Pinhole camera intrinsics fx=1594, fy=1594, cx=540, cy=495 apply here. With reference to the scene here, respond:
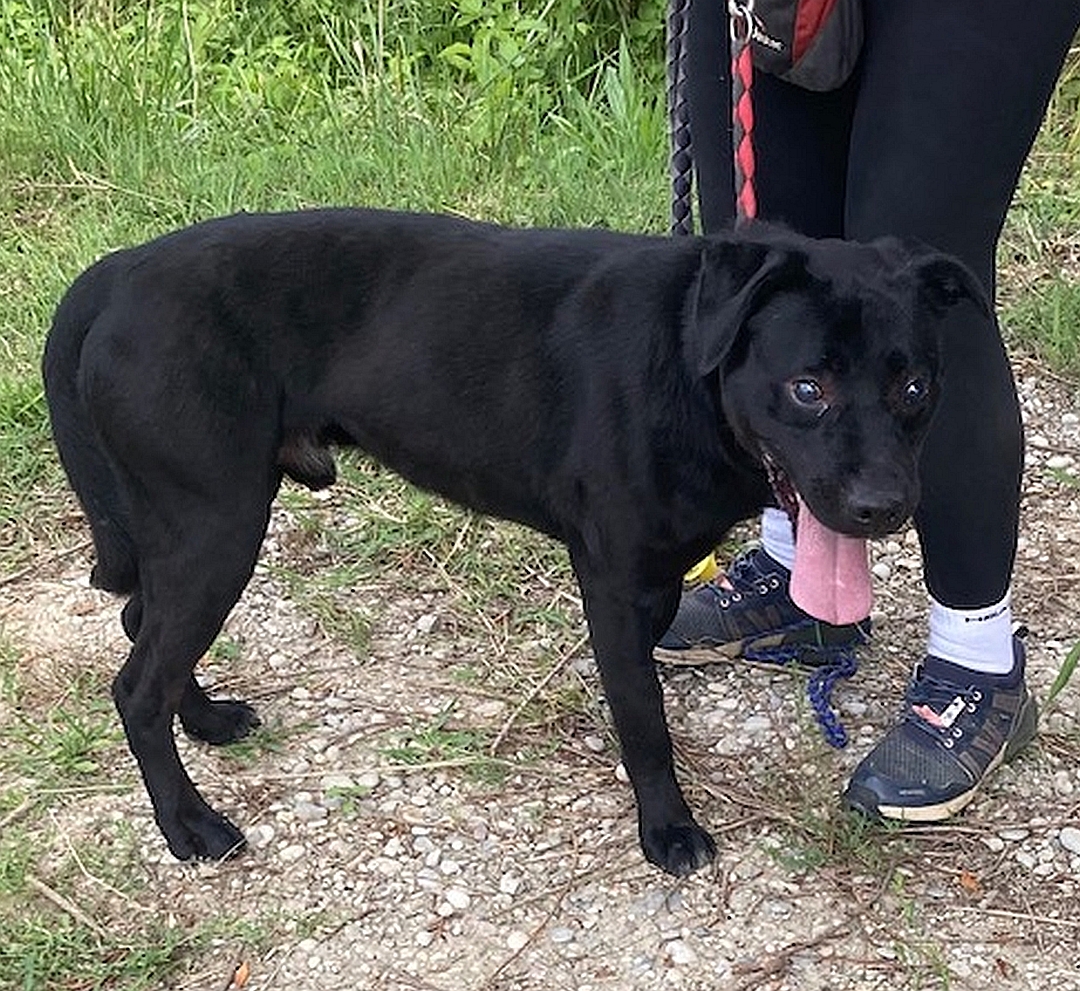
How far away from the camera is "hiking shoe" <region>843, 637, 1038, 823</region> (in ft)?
8.28

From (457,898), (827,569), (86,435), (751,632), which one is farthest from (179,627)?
(751,632)

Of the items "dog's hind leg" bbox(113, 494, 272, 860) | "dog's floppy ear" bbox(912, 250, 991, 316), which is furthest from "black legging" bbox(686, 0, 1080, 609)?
"dog's hind leg" bbox(113, 494, 272, 860)

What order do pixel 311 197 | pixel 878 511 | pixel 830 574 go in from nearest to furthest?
pixel 878 511
pixel 830 574
pixel 311 197

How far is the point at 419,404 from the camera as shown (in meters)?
2.46

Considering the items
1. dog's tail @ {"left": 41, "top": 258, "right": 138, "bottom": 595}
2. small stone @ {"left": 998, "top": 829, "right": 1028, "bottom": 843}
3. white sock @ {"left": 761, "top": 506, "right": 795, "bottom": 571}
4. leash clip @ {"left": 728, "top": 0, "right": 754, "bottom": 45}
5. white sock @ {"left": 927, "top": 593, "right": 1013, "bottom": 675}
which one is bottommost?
small stone @ {"left": 998, "top": 829, "right": 1028, "bottom": 843}

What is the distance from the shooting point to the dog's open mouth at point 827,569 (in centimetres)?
226

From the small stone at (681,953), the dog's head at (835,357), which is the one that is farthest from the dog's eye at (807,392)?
the small stone at (681,953)

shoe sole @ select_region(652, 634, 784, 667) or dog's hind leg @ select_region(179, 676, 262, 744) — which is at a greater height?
dog's hind leg @ select_region(179, 676, 262, 744)

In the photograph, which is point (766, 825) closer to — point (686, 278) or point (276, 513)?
point (686, 278)

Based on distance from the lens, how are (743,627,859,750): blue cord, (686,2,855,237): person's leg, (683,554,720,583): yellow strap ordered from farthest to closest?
1. (683,554,720,583): yellow strap
2. (743,627,859,750): blue cord
3. (686,2,855,237): person's leg

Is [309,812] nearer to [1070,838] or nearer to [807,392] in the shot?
[807,392]

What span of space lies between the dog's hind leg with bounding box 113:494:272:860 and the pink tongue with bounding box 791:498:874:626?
0.81 m

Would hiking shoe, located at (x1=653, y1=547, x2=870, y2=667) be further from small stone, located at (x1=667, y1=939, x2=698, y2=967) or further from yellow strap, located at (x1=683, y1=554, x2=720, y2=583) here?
small stone, located at (x1=667, y1=939, x2=698, y2=967)

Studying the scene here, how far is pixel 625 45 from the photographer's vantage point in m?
5.25
